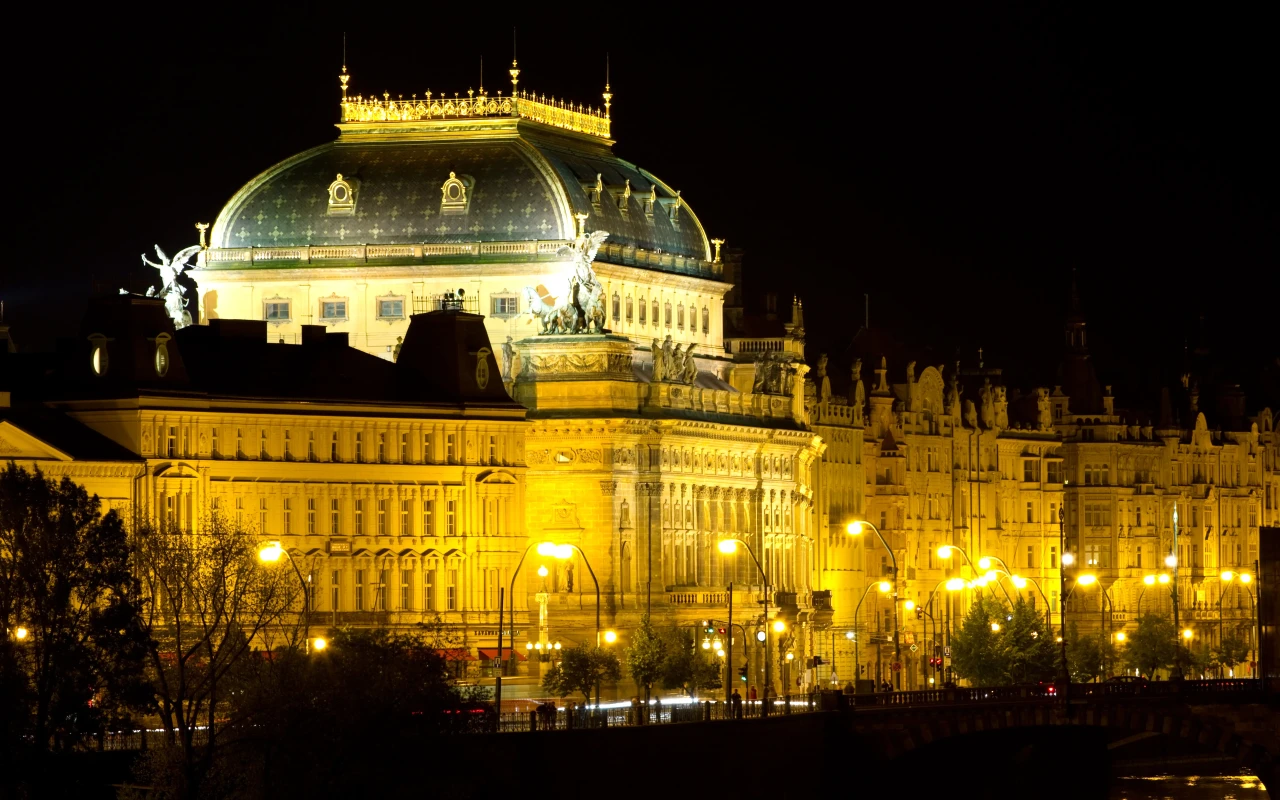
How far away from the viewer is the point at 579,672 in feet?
591

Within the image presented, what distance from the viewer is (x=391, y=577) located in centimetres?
19112

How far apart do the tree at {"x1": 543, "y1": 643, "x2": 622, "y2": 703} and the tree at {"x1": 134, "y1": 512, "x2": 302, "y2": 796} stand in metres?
9.85

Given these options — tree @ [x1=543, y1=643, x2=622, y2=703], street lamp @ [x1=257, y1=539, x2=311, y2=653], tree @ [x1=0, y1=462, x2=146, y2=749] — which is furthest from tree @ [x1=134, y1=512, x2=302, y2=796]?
tree @ [x1=543, y1=643, x2=622, y2=703]

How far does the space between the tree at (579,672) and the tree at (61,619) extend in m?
33.0

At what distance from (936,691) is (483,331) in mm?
31062

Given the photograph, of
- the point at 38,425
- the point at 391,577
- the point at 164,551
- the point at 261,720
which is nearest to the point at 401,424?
the point at 391,577

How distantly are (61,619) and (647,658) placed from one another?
150 feet

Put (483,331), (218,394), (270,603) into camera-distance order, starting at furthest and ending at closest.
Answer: (483,331), (218,394), (270,603)

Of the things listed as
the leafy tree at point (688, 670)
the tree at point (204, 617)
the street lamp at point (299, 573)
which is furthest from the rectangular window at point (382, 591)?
the street lamp at point (299, 573)

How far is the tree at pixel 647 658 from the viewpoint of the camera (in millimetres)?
187000

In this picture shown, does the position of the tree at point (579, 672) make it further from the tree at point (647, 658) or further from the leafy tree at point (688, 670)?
the leafy tree at point (688, 670)

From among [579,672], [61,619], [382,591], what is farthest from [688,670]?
[61,619]

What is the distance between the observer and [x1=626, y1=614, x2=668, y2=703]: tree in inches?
7362

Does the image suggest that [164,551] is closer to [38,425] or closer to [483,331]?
[38,425]
